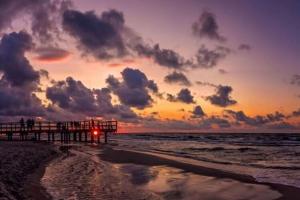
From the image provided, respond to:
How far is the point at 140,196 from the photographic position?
14875mm

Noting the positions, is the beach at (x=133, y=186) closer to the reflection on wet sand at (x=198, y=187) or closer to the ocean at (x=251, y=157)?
the reflection on wet sand at (x=198, y=187)

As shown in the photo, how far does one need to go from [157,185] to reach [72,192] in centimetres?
446

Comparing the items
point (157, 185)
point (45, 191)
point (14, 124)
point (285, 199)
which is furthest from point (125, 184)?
point (14, 124)

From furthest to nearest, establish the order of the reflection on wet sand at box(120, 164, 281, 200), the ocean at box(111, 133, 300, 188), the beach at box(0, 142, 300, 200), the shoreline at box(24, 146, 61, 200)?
the ocean at box(111, 133, 300, 188)
the reflection on wet sand at box(120, 164, 281, 200)
the beach at box(0, 142, 300, 200)
the shoreline at box(24, 146, 61, 200)

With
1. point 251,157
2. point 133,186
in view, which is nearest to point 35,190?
point 133,186

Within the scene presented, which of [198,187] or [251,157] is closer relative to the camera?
[198,187]

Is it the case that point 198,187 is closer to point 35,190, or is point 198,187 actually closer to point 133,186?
point 133,186

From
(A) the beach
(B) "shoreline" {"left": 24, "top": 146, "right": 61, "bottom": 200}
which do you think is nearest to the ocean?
(A) the beach

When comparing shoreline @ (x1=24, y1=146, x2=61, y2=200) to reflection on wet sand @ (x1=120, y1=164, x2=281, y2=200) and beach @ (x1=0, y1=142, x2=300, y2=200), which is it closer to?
beach @ (x1=0, y1=142, x2=300, y2=200)

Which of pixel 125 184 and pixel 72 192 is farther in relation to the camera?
pixel 125 184

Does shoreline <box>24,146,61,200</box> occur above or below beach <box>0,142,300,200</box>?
above

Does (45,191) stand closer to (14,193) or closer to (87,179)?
(14,193)

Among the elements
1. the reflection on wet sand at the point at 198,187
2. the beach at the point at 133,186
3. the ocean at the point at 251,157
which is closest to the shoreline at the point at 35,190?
the beach at the point at 133,186

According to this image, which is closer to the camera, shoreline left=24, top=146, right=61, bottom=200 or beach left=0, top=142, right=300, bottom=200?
shoreline left=24, top=146, right=61, bottom=200
